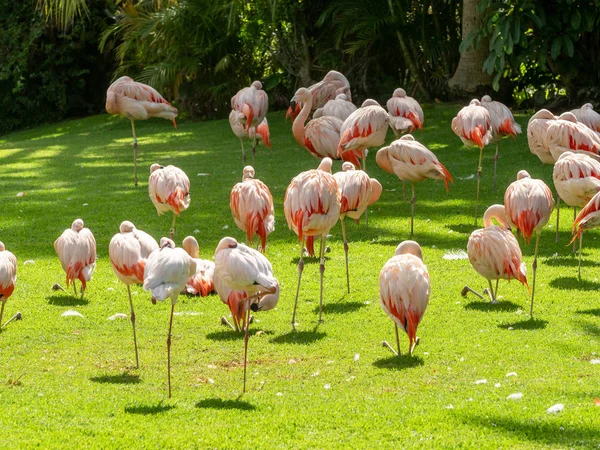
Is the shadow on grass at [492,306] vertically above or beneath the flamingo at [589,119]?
beneath

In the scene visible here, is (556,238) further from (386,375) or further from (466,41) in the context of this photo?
(466,41)

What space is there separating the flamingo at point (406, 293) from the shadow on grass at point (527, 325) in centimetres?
107

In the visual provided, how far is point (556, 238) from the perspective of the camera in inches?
342

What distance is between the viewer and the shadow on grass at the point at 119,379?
17.3 ft

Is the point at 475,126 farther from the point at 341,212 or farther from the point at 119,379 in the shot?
the point at 119,379

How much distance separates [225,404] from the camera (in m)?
4.79

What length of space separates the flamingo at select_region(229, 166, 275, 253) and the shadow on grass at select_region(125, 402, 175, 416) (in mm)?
2524

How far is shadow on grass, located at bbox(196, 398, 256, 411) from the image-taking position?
15.5ft

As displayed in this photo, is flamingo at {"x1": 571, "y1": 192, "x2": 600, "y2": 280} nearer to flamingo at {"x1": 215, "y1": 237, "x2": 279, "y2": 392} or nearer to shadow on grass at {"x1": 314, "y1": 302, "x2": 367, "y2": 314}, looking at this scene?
shadow on grass at {"x1": 314, "y1": 302, "x2": 367, "y2": 314}

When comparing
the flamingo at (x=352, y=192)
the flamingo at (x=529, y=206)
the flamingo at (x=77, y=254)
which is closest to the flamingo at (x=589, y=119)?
the flamingo at (x=529, y=206)

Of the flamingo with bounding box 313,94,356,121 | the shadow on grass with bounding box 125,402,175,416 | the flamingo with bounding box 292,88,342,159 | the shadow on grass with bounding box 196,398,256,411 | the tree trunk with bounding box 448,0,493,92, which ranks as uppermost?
the tree trunk with bounding box 448,0,493,92

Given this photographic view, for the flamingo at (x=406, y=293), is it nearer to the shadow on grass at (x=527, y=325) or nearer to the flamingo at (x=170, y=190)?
the shadow on grass at (x=527, y=325)

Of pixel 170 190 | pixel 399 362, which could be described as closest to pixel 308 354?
pixel 399 362

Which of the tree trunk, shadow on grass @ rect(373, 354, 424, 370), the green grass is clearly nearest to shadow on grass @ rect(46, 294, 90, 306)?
the green grass
